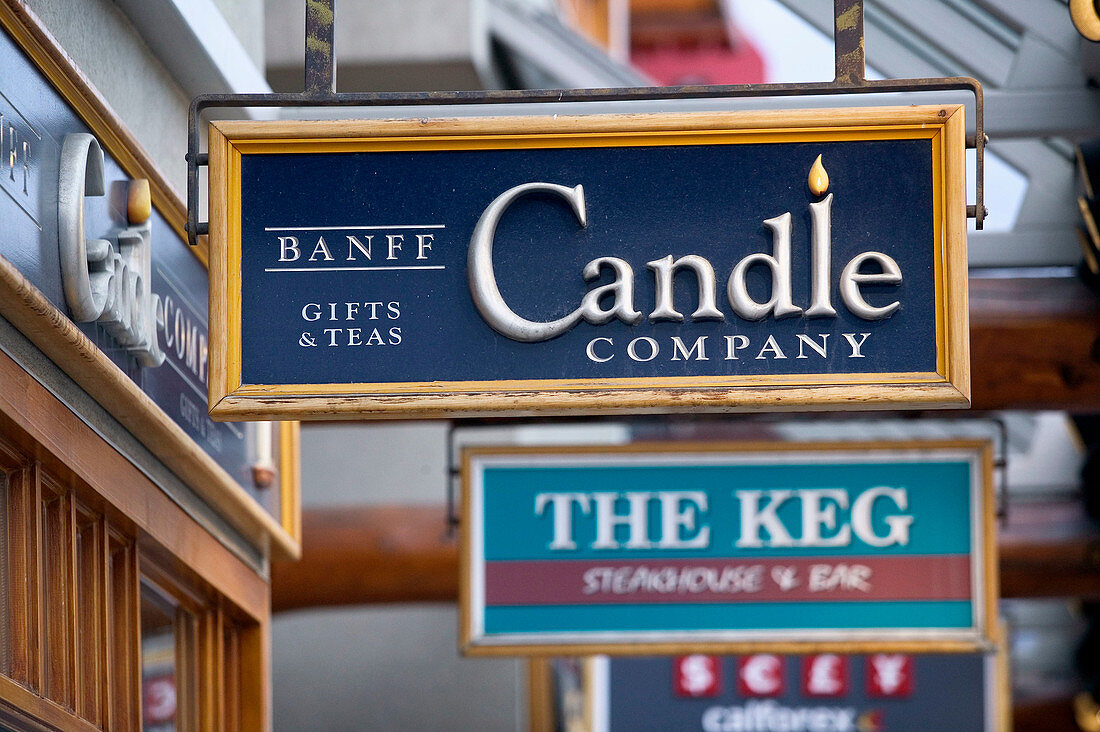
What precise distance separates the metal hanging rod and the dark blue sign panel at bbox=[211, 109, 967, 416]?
4cm

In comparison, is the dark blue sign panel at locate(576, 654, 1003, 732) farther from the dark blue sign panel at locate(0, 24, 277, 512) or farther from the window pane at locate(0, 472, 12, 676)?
the window pane at locate(0, 472, 12, 676)

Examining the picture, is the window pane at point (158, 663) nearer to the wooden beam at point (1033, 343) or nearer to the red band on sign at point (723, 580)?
the red band on sign at point (723, 580)

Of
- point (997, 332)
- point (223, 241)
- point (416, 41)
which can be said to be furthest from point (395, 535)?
point (223, 241)

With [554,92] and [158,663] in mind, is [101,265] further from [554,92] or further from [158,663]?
[158,663]

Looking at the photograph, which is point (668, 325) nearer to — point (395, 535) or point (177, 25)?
point (177, 25)

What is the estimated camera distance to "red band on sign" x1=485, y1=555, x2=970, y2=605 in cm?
412

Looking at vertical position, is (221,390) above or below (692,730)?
above

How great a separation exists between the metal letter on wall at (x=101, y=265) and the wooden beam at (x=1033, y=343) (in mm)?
2572

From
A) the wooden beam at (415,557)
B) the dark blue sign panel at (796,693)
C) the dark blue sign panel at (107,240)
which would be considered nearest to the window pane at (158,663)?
the dark blue sign panel at (107,240)

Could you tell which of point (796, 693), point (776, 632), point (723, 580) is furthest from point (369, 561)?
point (776, 632)

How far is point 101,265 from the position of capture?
93.9 inches

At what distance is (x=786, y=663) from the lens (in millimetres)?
6812

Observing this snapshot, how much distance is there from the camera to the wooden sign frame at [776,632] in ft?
13.2

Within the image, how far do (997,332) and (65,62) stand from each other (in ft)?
9.62
